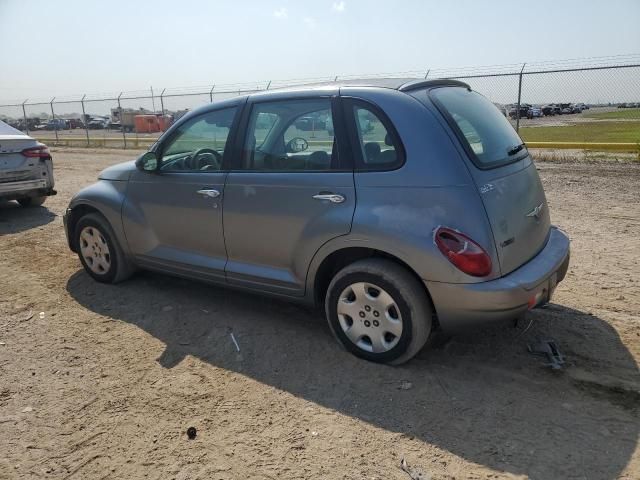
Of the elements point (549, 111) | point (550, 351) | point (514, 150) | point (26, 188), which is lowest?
point (550, 351)

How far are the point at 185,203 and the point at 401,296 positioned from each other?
6.52 ft

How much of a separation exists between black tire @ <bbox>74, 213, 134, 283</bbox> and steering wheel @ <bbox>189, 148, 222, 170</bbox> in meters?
1.21

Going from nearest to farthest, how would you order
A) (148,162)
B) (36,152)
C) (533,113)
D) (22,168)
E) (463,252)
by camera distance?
1. (463,252)
2. (148,162)
3. (22,168)
4. (36,152)
5. (533,113)

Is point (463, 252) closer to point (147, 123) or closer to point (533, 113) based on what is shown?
point (533, 113)

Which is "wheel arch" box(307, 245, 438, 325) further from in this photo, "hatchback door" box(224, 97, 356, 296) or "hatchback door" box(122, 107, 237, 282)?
"hatchback door" box(122, 107, 237, 282)

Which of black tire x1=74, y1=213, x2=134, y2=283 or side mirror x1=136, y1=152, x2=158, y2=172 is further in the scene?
black tire x1=74, y1=213, x2=134, y2=283

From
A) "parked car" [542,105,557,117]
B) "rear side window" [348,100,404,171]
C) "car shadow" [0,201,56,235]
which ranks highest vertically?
"rear side window" [348,100,404,171]

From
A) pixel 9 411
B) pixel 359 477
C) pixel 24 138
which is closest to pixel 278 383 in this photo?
pixel 359 477

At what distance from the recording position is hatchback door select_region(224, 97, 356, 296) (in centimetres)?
338

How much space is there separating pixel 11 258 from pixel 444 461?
5.58 metres

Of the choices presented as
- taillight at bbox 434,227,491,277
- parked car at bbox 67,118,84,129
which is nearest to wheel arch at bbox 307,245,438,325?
taillight at bbox 434,227,491,277

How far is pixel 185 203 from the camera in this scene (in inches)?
163

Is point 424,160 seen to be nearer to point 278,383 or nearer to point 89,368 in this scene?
point 278,383

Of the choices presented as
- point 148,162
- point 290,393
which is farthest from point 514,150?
point 148,162
